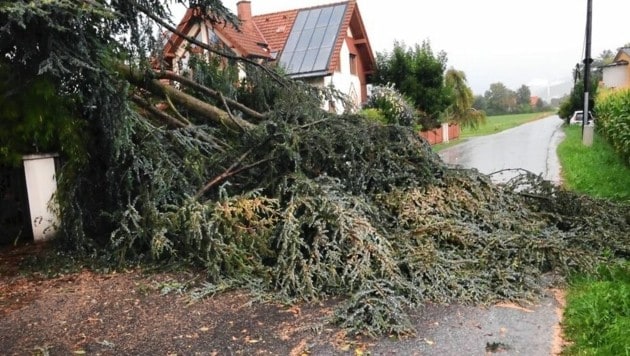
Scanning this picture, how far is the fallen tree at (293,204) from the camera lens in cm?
450

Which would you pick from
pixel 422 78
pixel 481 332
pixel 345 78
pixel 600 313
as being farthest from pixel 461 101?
pixel 481 332

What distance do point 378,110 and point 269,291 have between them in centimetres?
1368

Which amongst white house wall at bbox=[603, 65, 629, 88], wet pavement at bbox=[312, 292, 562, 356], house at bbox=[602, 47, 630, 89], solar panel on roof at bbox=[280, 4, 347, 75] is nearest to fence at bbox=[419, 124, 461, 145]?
solar panel on roof at bbox=[280, 4, 347, 75]

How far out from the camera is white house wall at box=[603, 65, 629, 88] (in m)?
31.9

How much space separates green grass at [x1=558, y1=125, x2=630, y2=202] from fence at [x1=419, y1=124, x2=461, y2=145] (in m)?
10.1

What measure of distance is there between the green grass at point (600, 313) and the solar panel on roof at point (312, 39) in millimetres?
16182

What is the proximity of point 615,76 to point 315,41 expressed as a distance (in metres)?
23.1

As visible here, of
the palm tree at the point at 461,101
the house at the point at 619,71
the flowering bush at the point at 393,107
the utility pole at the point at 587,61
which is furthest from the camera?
the palm tree at the point at 461,101

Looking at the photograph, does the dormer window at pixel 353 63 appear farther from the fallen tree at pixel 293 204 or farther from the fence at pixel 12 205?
the fence at pixel 12 205

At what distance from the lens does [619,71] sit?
32.7 metres

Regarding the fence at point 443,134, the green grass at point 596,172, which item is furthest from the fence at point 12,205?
the fence at point 443,134

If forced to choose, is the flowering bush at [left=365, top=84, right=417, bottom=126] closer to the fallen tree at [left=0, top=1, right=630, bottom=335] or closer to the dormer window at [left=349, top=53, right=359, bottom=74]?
the dormer window at [left=349, top=53, right=359, bottom=74]

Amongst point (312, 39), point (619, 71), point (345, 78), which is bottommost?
point (345, 78)

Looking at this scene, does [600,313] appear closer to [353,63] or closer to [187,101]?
[187,101]
